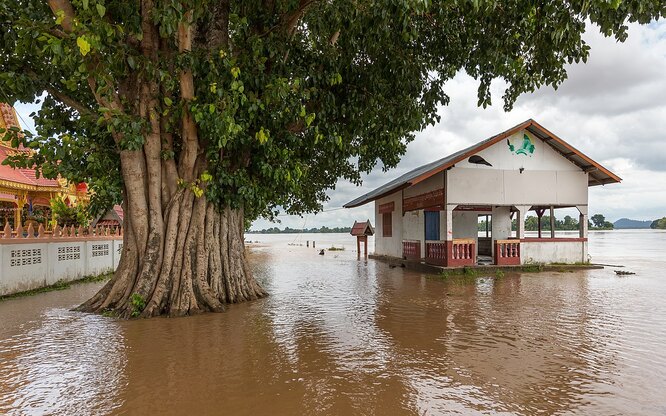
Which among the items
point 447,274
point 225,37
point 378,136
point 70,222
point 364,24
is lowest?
point 447,274

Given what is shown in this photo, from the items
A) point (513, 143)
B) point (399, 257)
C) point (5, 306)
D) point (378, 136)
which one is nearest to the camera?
point (5, 306)

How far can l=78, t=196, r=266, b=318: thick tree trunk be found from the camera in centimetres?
748

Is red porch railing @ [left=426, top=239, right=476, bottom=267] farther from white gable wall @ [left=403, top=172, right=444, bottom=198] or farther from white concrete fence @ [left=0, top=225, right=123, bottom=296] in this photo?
white concrete fence @ [left=0, top=225, right=123, bottom=296]

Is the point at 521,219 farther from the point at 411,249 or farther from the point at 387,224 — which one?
the point at 387,224

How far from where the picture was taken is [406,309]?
8.09 metres

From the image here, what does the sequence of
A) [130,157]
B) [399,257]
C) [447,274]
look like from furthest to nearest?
[399,257], [447,274], [130,157]

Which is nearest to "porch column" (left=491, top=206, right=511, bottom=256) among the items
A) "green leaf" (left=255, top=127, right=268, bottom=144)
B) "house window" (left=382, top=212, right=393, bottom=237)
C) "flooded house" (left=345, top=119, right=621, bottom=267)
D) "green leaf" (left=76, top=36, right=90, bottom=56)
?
"flooded house" (left=345, top=119, right=621, bottom=267)

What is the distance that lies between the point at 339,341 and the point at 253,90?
16.8ft

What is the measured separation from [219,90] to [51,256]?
26.4ft

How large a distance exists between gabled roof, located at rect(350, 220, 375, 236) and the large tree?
12.9m

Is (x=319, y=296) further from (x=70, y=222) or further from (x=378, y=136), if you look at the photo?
(x=70, y=222)

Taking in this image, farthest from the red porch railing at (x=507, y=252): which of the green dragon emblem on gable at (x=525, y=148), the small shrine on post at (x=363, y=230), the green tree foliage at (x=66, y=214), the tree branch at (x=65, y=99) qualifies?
the green tree foliage at (x=66, y=214)

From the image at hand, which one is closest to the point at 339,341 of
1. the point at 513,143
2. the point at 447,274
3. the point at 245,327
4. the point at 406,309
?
the point at 245,327

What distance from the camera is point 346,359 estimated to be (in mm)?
4973
